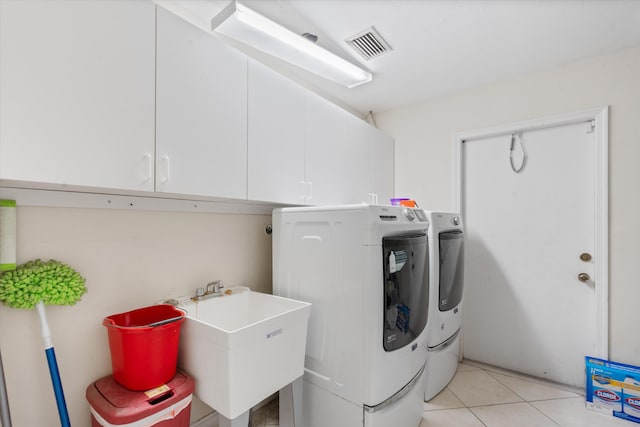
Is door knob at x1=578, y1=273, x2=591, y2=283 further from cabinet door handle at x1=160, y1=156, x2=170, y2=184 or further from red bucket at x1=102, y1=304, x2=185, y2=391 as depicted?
cabinet door handle at x1=160, y1=156, x2=170, y2=184

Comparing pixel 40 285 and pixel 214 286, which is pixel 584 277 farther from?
pixel 40 285

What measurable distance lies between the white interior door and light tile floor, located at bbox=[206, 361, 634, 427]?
189 millimetres

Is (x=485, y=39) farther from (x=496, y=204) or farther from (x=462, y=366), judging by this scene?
(x=462, y=366)

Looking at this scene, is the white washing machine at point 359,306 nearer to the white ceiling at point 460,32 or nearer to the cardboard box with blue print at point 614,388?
the white ceiling at point 460,32

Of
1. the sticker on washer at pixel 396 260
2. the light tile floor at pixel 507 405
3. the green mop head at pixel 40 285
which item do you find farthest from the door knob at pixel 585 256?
the green mop head at pixel 40 285

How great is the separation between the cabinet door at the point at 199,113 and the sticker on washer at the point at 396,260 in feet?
2.73

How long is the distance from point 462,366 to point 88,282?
2969mm

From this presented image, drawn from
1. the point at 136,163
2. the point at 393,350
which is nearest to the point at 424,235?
the point at 393,350

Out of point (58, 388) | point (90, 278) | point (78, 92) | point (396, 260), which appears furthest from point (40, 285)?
point (396, 260)

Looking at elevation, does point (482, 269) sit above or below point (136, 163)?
below

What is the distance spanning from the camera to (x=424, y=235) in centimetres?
186

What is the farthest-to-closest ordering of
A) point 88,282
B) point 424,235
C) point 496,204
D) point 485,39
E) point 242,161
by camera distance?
point 496,204
point 485,39
point 424,235
point 242,161
point 88,282

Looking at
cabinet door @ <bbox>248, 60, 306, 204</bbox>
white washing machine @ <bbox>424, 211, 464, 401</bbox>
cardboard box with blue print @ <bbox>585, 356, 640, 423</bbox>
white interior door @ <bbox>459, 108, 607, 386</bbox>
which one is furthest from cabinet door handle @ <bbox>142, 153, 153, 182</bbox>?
cardboard box with blue print @ <bbox>585, 356, 640, 423</bbox>

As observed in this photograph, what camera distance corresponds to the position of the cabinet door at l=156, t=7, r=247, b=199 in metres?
1.22
